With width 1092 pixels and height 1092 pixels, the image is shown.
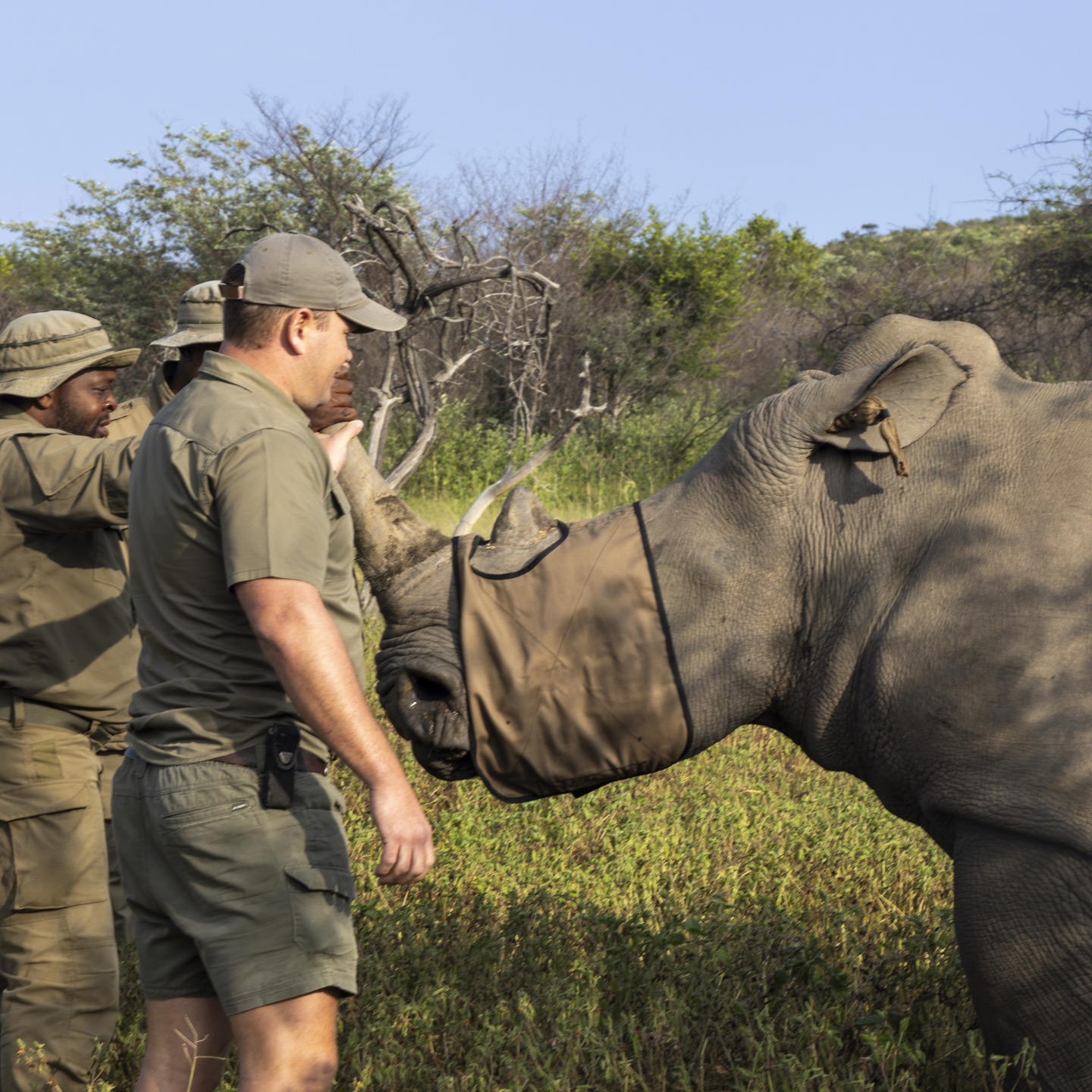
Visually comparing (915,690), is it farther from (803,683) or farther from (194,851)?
(194,851)

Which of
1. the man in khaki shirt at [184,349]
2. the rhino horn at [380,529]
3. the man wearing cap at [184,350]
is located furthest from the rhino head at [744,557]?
the man in khaki shirt at [184,349]

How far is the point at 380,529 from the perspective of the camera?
2.94 m

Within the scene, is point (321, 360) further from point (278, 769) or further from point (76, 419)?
point (76, 419)

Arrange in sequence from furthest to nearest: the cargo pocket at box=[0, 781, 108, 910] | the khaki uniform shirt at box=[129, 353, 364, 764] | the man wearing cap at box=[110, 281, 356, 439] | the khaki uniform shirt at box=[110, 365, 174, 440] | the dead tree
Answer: the dead tree, the khaki uniform shirt at box=[110, 365, 174, 440], the man wearing cap at box=[110, 281, 356, 439], the cargo pocket at box=[0, 781, 108, 910], the khaki uniform shirt at box=[129, 353, 364, 764]

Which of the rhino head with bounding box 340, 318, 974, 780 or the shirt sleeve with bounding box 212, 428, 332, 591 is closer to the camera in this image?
the shirt sleeve with bounding box 212, 428, 332, 591

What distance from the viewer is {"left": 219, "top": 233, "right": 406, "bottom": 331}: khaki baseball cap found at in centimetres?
263

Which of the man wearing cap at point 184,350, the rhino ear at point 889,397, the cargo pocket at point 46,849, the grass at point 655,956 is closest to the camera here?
the rhino ear at point 889,397

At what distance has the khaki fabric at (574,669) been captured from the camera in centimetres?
267

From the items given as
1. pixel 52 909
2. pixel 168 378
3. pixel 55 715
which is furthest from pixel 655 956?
pixel 168 378

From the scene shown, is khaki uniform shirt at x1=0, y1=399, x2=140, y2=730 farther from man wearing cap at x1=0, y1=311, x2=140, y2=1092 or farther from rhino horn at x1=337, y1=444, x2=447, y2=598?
rhino horn at x1=337, y1=444, x2=447, y2=598

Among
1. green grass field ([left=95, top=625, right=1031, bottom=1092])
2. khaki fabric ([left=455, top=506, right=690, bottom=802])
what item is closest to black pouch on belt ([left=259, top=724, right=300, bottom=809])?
khaki fabric ([left=455, top=506, right=690, bottom=802])

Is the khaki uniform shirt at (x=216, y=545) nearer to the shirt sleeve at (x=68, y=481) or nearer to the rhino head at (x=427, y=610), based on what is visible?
the rhino head at (x=427, y=610)

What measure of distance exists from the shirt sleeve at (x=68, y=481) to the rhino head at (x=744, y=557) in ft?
3.69

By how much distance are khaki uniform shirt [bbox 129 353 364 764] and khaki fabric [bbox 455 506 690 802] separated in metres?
0.37
